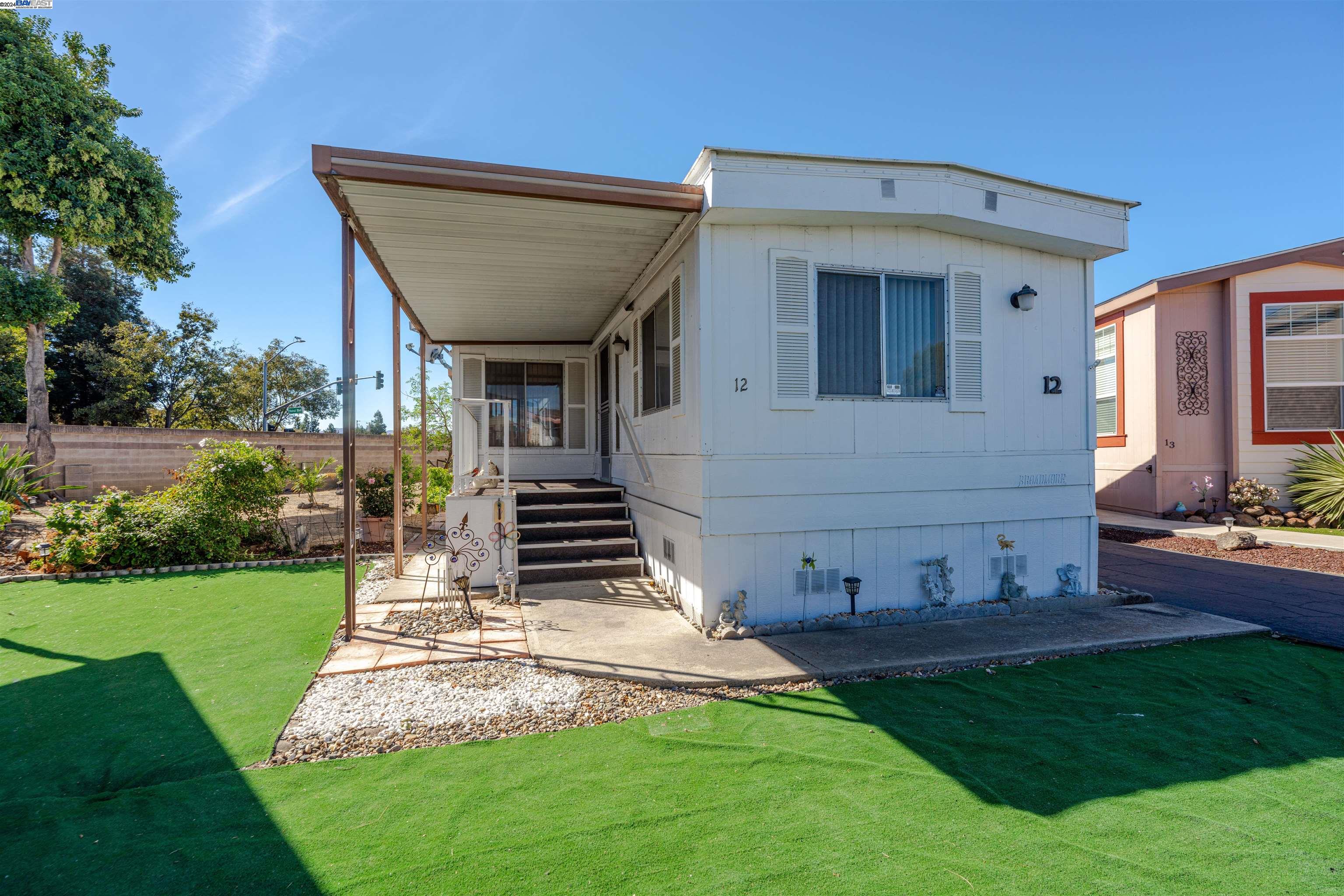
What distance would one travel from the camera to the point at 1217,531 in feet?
29.8

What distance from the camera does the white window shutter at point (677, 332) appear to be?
5.00 metres

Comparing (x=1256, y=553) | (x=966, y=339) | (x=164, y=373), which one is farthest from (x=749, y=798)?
(x=164, y=373)

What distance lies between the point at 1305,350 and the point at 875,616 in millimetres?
10952

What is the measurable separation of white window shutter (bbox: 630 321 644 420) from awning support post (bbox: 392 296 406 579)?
247 centimetres

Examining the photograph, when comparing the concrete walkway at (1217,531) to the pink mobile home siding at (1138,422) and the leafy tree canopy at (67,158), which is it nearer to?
the pink mobile home siding at (1138,422)

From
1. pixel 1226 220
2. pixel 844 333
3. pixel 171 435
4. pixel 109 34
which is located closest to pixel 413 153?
pixel 844 333

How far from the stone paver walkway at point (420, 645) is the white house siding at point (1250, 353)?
12.2 m

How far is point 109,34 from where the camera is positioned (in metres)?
13.5

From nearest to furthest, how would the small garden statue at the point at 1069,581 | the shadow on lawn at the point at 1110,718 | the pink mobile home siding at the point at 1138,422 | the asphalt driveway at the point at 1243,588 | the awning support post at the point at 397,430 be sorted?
the shadow on lawn at the point at 1110,718
the asphalt driveway at the point at 1243,588
the small garden statue at the point at 1069,581
the awning support post at the point at 397,430
the pink mobile home siding at the point at 1138,422

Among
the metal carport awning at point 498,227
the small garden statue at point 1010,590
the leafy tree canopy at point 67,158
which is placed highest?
the leafy tree canopy at point 67,158

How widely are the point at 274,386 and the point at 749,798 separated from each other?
38.4 meters

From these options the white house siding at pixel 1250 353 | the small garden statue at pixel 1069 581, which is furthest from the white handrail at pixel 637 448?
the white house siding at pixel 1250 353

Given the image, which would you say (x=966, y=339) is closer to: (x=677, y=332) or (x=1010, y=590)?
(x=1010, y=590)

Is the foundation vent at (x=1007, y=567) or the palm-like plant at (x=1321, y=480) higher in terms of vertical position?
the palm-like plant at (x=1321, y=480)
